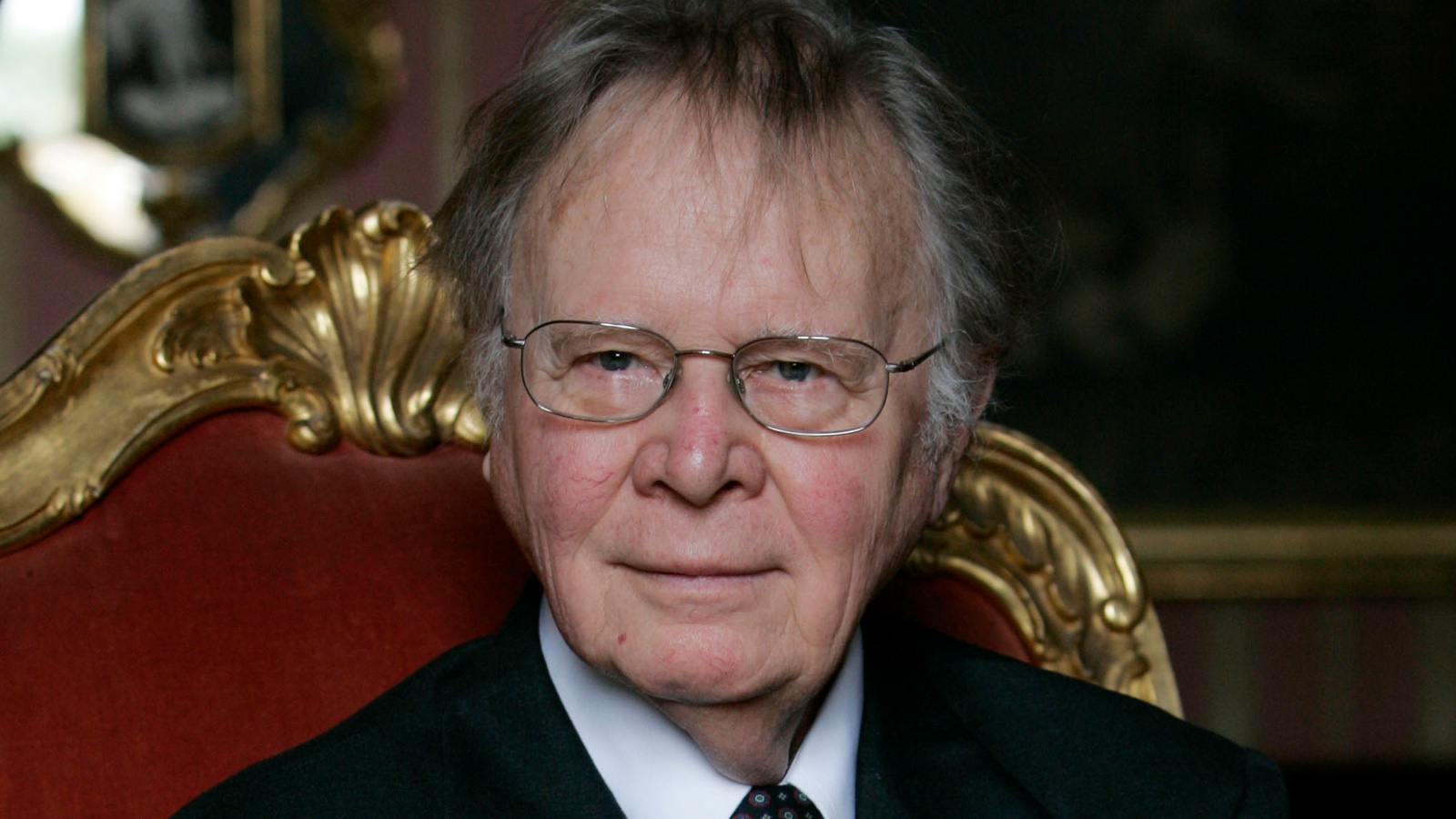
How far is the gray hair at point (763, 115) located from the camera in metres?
1.31

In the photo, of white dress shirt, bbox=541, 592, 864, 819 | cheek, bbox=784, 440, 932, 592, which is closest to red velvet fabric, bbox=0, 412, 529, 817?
white dress shirt, bbox=541, 592, 864, 819

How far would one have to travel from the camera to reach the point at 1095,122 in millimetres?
4078

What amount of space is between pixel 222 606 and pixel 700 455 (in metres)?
0.57

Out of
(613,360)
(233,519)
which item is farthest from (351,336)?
(613,360)

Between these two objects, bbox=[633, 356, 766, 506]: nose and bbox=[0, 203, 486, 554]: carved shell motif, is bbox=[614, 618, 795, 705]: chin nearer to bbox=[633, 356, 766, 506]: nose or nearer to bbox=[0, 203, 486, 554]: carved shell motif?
bbox=[633, 356, 766, 506]: nose

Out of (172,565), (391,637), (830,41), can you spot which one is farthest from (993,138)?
(172,565)

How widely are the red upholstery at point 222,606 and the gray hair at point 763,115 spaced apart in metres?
0.25

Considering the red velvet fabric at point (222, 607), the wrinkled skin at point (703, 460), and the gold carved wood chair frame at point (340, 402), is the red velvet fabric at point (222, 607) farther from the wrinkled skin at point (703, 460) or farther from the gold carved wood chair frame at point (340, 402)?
the wrinkled skin at point (703, 460)

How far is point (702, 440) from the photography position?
1209 millimetres

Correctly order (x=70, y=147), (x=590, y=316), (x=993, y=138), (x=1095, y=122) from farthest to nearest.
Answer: (x=1095, y=122)
(x=70, y=147)
(x=993, y=138)
(x=590, y=316)

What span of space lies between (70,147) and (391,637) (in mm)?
2526

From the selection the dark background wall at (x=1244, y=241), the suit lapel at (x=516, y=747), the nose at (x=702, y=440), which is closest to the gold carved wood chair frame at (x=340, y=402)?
the suit lapel at (x=516, y=747)

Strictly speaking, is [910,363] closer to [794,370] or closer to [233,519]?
[794,370]

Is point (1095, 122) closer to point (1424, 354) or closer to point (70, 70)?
point (1424, 354)
